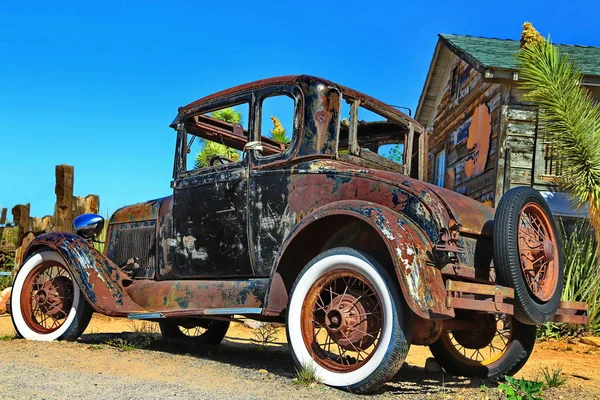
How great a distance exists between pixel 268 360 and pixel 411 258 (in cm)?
229

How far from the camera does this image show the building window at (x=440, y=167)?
1595 cm

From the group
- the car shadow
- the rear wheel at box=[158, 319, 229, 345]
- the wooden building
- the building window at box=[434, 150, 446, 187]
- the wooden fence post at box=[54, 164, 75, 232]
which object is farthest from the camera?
the building window at box=[434, 150, 446, 187]

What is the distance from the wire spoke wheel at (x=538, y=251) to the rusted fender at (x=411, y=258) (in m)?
0.65

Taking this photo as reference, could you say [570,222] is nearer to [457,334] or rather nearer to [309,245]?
[457,334]

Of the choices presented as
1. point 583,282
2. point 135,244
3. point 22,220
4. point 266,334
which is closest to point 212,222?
point 135,244

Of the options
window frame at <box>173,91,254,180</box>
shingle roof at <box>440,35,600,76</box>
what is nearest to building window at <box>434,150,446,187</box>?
shingle roof at <box>440,35,600,76</box>

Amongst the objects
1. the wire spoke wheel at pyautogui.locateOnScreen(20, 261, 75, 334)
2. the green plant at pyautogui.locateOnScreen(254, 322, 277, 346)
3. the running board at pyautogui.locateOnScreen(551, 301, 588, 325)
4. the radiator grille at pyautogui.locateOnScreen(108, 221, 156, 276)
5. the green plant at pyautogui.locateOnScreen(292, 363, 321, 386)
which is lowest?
the green plant at pyautogui.locateOnScreen(254, 322, 277, 346)

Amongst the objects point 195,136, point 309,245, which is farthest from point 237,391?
point 195,136

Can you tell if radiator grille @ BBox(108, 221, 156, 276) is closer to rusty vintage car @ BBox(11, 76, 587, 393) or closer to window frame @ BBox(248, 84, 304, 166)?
rusty vintage car @ BBox(11, 76, 587, 393)

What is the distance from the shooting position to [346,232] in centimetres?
441

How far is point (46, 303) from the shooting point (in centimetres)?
597

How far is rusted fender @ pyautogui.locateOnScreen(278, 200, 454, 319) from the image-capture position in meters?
3.57

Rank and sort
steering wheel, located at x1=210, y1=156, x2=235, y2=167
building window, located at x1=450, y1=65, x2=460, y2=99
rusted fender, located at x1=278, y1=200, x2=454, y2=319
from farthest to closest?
building window, located at x1=450, y1=65, x2=460, y2=99, steering wheel, located at x1=210, y1=156, x2=235, y2=167, rusted fender, located at x1=278, y1=200, x2=454, y2=319

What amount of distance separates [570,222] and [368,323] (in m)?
8.81
